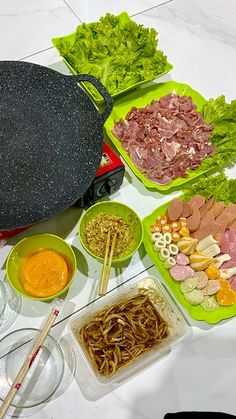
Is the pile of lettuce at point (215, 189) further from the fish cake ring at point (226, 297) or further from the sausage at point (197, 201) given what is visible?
the fish cake ring at point (226, 297)

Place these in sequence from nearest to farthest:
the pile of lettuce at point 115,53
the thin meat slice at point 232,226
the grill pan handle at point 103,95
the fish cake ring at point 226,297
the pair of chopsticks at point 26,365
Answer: the pair of chopsticks at point 26,365
the grill pan handle at point 103,95
the fish cake ring at point 226,297
the thin meat slice at point 232,226
the pile of lettuce at point 115,53

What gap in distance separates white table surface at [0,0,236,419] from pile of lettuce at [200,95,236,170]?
92mm

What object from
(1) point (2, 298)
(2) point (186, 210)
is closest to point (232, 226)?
(2) point (186, 210)

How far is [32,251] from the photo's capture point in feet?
4.05

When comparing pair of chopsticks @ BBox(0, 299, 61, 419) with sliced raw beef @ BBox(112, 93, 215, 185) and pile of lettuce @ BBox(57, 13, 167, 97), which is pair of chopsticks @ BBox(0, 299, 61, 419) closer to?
sliced raw beef @ BBox(112, 93, 215, 185)

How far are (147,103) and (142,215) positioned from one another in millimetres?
420

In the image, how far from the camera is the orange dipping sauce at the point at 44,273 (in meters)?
1.19

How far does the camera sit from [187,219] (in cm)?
134

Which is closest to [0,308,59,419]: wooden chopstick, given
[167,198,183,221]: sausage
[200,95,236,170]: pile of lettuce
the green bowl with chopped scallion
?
the green bowl with chopped scallion

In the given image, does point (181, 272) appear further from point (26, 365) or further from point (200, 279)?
point (26, 365)

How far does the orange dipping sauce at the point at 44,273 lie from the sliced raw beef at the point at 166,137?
0.40m

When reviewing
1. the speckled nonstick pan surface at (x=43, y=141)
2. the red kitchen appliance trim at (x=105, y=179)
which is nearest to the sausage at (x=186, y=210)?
the red kitchen appliance trim at (x=105, y=179)

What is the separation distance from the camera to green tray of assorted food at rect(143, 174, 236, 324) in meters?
1.25

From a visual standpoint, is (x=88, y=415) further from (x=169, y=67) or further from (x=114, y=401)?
(x=169, y=67)
